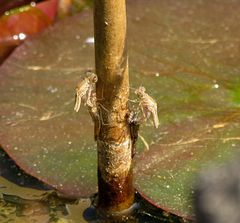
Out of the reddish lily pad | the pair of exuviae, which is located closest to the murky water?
the pair of exuviae

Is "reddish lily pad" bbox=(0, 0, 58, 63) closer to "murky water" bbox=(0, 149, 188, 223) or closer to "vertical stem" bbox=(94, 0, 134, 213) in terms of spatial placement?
"murky water" bbox=(0, 149, 188, 223)

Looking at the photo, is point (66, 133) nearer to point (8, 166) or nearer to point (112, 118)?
point (8, 166)

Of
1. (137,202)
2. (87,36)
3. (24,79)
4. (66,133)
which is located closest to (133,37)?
(87,36)

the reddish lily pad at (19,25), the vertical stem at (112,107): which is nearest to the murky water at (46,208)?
the vertical stem at (112,107)

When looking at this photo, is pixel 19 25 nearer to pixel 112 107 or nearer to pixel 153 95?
pixel 153 95

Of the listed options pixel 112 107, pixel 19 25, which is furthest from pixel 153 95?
pixel 19 25

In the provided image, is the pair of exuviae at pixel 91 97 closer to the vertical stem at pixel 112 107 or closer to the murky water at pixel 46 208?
the vertical stem at pixel 112 107
